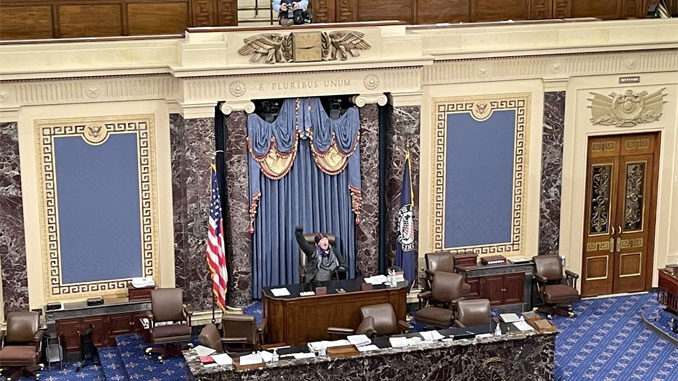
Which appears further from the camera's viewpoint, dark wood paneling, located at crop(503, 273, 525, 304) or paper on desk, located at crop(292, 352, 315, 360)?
dark wood paneling, located at crop(503, 273, 525, 304)

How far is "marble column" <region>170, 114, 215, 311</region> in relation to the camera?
1764 cm

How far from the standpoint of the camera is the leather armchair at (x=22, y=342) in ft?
54.9

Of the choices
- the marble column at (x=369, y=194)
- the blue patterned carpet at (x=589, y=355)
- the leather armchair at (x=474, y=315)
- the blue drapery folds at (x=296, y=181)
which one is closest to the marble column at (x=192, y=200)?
the blue drapery folds at (x=296, y=181)

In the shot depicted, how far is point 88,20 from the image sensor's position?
1792 cm

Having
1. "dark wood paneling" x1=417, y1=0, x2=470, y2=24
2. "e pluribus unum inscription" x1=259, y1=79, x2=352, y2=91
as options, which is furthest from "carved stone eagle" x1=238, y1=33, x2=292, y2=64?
"dark wood paneling" x1=417, y1=0, x2=470, y2=24

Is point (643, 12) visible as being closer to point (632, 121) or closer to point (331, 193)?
point (632, 121)

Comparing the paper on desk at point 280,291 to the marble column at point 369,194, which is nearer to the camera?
the paper on desk at point 280,291

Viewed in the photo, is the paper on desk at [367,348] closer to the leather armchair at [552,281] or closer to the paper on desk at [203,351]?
the paper on desk at [203,351]

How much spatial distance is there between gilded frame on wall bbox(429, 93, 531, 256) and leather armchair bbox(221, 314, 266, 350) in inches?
161

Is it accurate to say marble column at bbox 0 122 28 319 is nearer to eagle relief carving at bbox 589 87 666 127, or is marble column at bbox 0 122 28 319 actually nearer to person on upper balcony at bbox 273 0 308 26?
person on upper balcony at bbox 273 0 308 26

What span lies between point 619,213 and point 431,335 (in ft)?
17.8

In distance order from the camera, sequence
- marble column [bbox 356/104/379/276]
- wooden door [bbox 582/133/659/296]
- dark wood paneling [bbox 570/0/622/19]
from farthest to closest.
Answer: dark wood paneling [bbox 570/0/622/19] < wooden door [bbox 582/133/659/296] < marble column [bbox 356/104/379/276]

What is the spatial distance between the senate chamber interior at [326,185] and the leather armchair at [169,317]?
0.15ft

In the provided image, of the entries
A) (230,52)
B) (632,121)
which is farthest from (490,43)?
(230,52)
